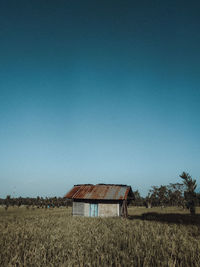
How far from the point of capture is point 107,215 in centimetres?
1988

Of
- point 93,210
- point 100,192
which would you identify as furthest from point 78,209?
point 100,192

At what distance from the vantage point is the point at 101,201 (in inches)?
813

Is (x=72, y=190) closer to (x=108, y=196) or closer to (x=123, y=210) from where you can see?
(x=108, y=196)

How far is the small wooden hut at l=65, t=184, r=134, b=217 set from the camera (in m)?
19.9

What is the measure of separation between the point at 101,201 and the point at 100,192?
3.93ft

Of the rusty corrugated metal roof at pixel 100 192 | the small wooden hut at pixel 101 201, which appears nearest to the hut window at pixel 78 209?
the small wooden hut at pixel 101 201

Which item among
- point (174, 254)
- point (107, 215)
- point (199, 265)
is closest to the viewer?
point (199, 265)

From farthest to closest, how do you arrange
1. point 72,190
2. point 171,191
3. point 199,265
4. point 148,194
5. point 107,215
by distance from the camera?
point 148,194 < point 171,191 < point 72,190 < point 107,215 < point 199,265

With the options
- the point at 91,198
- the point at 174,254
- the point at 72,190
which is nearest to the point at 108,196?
the point at 91,198

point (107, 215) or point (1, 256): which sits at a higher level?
point (1, 256)

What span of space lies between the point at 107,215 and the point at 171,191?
4077 centimetres

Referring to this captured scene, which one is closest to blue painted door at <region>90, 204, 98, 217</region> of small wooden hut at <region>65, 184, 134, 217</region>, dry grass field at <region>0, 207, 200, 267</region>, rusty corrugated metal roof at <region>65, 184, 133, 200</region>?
small wooden hut at <region>65, 184, 134, 217</region>

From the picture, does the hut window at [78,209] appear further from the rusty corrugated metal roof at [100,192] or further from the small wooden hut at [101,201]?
the rusty corrugated metal roof at [100,192]

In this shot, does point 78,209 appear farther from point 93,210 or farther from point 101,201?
point 101,201
